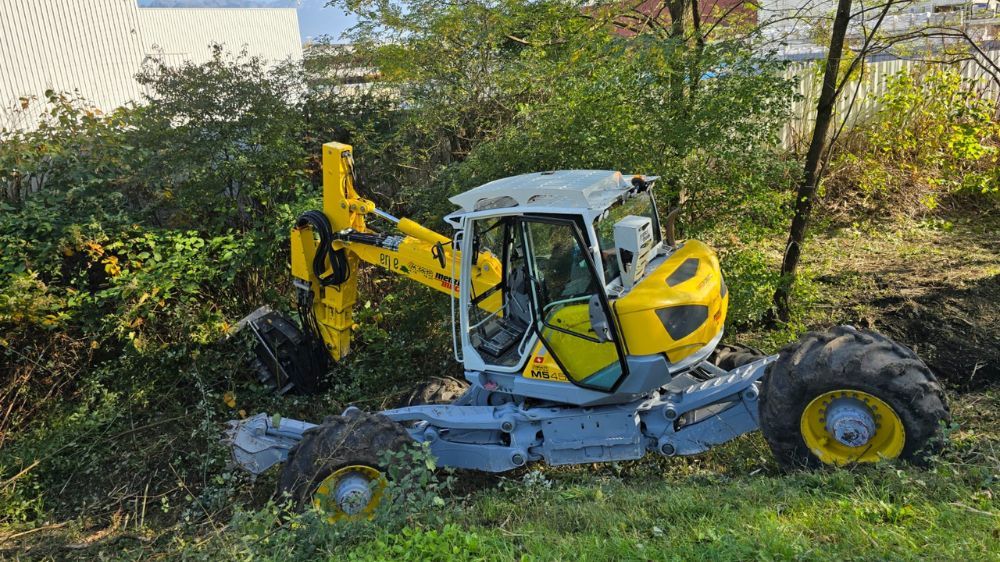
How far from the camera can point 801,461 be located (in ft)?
14.5

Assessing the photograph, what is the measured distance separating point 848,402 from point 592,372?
1.57 m

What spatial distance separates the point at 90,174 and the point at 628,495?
734 centimetres

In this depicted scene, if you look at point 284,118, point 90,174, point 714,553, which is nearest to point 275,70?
point 284,118

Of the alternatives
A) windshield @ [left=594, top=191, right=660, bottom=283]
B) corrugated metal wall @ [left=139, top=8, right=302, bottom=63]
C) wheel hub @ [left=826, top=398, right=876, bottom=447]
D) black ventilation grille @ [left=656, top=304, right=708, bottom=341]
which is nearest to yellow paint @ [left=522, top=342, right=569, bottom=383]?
windshield @ [left=594, top=191, right=660, bottom=283]

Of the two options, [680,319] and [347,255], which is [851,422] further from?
[347,255]

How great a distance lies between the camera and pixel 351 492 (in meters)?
4.77

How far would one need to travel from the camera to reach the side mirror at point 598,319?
15.2 feet

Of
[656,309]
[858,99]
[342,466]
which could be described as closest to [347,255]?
[342,466]

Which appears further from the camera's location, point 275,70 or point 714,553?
point 275,70

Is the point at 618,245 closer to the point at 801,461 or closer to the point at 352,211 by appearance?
the point at 801,461

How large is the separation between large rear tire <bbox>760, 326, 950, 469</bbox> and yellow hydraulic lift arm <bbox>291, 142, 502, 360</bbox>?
2.10 meters

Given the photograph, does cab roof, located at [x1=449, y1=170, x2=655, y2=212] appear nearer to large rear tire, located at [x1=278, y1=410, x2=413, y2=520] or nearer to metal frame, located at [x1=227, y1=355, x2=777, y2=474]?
metal frame, located at [x1=227, y1=355, x2=777, y2=474]

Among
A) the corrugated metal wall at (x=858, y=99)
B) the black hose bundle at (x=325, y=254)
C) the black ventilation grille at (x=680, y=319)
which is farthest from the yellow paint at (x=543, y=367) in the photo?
the corrugated metal wall at (x=858, y=99)

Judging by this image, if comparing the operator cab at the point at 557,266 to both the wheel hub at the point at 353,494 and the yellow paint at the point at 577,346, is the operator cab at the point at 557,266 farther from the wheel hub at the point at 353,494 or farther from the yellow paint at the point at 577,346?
the wheel hub at the point at 353,494
